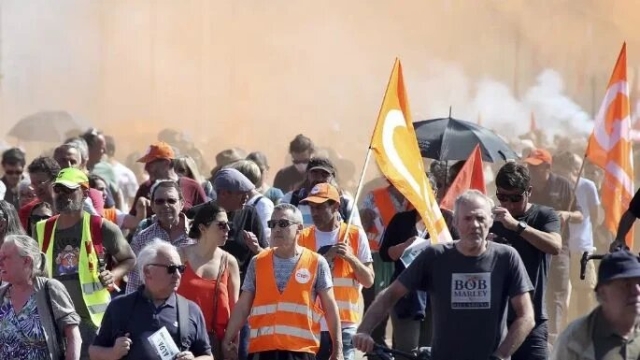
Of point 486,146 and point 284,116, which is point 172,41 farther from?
point 486,146

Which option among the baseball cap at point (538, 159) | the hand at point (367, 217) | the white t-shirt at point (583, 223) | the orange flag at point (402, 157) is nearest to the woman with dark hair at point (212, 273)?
the orange flag at point (402, 157)

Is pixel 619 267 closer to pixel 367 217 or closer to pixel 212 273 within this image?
pixel 212 273

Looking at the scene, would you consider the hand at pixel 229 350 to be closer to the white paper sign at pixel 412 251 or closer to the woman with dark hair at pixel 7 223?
the woman with dark hair at pixel 7 223

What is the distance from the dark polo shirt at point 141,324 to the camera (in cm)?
718

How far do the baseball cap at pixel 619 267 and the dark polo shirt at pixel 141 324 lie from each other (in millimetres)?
2056

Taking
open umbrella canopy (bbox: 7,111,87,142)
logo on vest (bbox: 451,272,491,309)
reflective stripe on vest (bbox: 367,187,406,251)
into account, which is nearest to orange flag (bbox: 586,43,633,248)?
reflective stripe on vest (bbox: 367,187,406,251)

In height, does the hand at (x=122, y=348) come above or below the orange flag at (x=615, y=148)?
below

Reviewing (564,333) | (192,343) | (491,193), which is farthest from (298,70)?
(564,333)

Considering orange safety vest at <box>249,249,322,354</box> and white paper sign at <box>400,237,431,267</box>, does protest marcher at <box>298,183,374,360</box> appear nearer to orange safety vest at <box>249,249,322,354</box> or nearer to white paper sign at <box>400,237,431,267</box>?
white paper sign at <box>400,237,431,267</box>

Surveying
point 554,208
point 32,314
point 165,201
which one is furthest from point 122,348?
point 554,208

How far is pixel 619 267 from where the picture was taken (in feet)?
19.2

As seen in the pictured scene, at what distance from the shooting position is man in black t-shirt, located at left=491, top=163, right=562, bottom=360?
8.11 metres

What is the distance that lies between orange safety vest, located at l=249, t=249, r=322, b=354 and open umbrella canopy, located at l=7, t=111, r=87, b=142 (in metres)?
13.8

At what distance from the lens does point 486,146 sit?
11.4 metres
